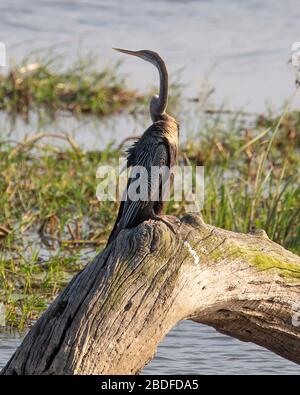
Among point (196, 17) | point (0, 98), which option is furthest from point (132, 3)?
point (0, 98)

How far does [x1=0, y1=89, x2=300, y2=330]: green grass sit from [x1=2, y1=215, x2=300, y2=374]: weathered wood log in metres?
1.58

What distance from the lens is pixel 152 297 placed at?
4.76 metres

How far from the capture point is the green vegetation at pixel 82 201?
7.01 metres

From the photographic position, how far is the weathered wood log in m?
4.63

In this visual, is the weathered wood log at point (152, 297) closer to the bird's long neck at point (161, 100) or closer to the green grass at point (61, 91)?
the bird's long neck at point (161, 100)

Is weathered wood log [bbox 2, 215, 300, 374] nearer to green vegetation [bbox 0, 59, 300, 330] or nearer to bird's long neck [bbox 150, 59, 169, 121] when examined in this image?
green vegetation [bbox 0, 59, 300, 330]

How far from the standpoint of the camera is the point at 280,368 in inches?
246

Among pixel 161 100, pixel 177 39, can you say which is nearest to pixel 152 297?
pixel 161 100

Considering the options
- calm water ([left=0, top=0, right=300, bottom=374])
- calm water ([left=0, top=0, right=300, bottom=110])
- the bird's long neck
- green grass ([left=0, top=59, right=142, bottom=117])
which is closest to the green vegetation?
calm water ([left=0, top=0, right=300, bottom=374])

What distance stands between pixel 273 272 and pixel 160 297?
64 centimetres

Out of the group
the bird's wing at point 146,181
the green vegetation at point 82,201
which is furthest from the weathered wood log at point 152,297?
the bird's wing at point 146,181

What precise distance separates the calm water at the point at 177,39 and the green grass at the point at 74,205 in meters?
1.03
